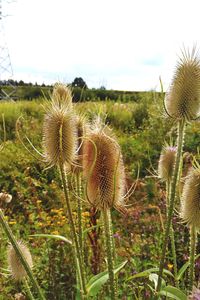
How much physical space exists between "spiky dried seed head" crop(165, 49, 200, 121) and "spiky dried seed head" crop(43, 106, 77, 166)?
435mm

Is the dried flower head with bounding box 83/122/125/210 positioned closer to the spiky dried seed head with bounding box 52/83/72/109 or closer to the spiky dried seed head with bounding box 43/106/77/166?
the spiky dried seed head with bounding box 43/106/77/166

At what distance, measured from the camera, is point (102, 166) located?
167 centimetres

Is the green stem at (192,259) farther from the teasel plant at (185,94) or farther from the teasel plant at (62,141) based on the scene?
the teasel plant at (62,141)

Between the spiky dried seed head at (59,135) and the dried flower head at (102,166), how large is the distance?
0.06 m

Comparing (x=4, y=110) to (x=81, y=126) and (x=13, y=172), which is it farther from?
(x=81, y=126)

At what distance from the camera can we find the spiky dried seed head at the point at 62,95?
1763 mm

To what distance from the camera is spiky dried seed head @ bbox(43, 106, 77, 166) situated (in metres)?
1.67

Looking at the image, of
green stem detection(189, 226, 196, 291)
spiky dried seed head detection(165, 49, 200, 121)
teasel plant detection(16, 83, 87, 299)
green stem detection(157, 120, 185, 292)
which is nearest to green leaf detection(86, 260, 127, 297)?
teasel plant detection(16, 83, 87, 299)

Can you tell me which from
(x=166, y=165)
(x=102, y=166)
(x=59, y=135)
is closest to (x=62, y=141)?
(x=59, y=135)

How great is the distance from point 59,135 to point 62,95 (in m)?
0.28

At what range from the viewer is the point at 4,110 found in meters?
11.5

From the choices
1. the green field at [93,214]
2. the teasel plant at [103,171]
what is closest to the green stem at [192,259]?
the green field at [93,214]

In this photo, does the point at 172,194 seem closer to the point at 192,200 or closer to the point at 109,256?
the point at 192,200

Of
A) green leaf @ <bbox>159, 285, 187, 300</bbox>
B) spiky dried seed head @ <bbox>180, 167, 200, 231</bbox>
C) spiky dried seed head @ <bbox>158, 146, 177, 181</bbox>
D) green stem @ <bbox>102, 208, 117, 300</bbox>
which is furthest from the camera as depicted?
spiky dried seed head @ <bbox>158, 146, 177, 181</bbox>
